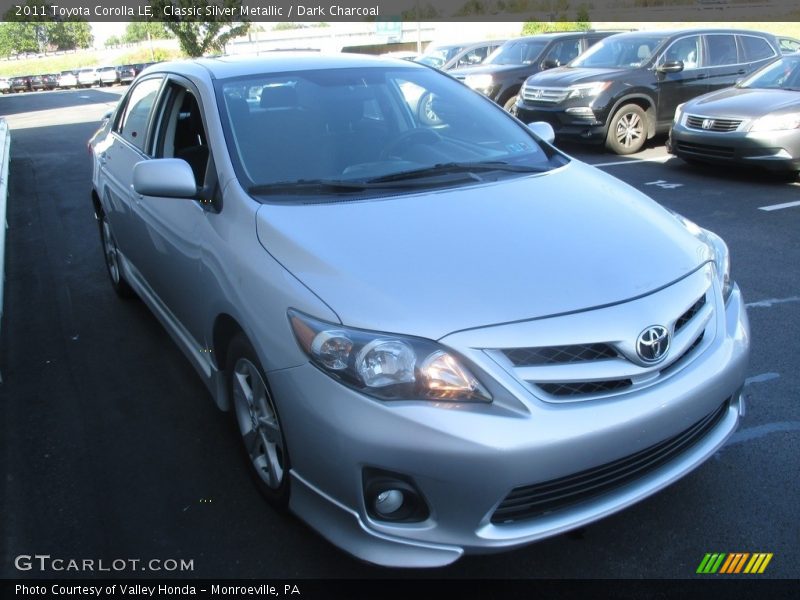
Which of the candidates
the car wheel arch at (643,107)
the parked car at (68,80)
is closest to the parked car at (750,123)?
the car wheel arch at (643,107)

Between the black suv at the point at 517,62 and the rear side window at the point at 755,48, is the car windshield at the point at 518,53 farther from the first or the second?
the rear side window at the point at 755,48

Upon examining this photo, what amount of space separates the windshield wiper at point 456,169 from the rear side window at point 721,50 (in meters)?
8.99

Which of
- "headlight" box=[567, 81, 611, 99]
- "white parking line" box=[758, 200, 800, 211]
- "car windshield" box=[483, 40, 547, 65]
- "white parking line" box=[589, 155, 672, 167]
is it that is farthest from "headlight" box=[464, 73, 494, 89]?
"white parking line" box=[758, 200, 800, 211]

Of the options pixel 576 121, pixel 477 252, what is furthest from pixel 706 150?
pixel 477 252

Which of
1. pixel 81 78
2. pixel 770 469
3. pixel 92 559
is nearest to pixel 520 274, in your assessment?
pixel 770 469

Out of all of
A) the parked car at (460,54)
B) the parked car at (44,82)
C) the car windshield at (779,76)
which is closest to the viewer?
the car windshield at (779,76)

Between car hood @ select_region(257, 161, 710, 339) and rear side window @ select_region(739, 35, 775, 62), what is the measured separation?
9627 millimetres

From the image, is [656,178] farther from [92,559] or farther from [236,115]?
[92,559]

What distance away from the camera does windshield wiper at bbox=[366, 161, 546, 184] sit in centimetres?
307

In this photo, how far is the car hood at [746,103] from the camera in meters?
7.63

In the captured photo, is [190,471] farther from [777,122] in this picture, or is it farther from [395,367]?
[777,122]

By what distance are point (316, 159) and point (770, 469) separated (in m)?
2.31

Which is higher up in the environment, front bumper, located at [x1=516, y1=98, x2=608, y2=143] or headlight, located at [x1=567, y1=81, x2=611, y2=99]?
headlight, located at [x1=567, y1=81, x2=611, y2=99]

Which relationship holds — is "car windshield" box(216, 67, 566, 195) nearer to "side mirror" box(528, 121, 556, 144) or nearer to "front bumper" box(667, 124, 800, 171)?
"side mirror" box(528, 121, 556, 144)
